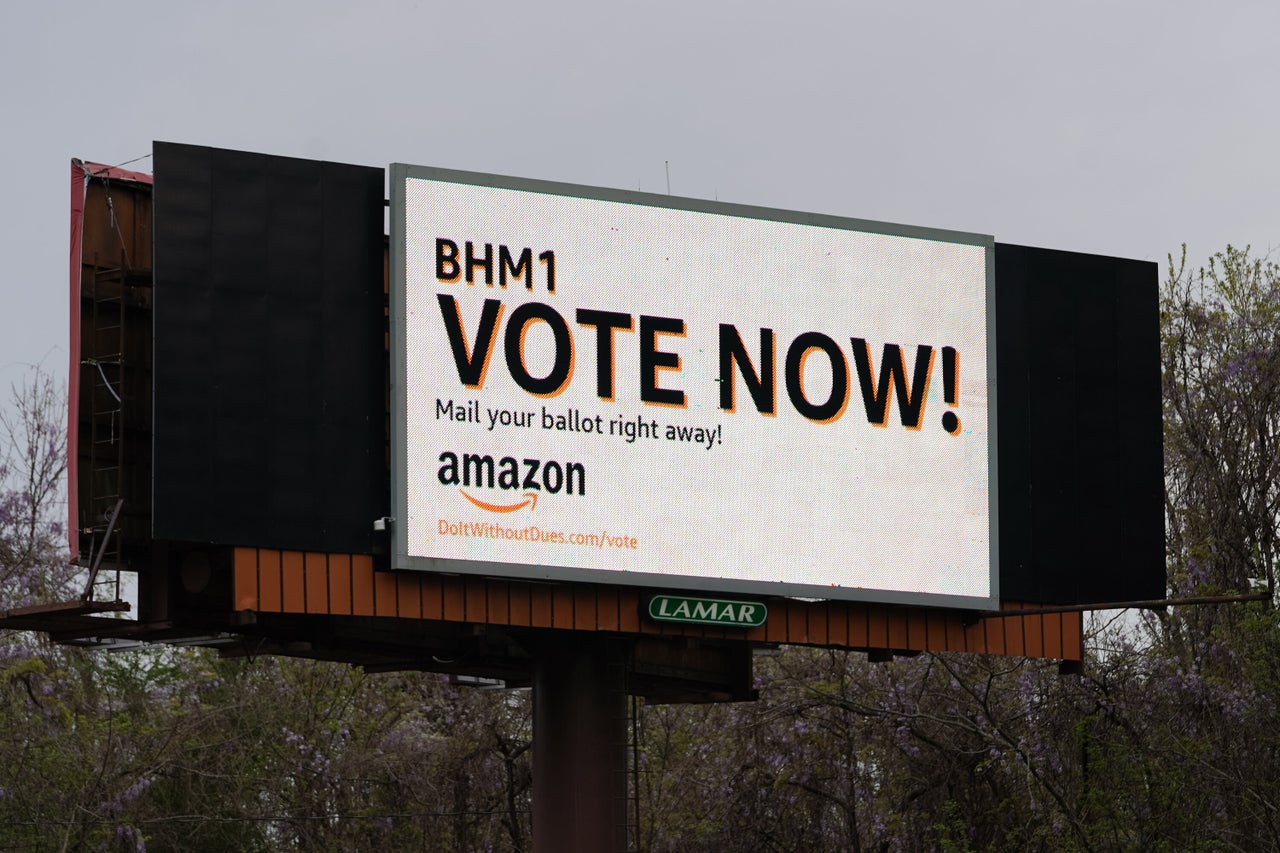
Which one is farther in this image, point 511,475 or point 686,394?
point 686,394

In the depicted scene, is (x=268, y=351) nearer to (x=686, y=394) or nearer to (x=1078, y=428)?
(x=686, y=394)

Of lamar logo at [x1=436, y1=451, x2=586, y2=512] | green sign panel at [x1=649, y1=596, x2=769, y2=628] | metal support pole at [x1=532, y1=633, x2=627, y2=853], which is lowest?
metal support pole at [x1=532, y1=633, x2=627, y2=853]

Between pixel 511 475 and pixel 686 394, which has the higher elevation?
pixel 686 394

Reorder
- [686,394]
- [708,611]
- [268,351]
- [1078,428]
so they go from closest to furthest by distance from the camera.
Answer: [268,351] → [708,611] → [686,394] → [1078,428]

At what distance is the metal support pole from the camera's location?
24.2m

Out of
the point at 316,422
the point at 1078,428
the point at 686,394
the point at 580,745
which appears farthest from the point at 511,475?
the point at 1078,428

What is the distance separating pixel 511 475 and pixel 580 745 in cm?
306

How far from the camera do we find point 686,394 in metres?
24.5

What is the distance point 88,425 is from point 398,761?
15.5m

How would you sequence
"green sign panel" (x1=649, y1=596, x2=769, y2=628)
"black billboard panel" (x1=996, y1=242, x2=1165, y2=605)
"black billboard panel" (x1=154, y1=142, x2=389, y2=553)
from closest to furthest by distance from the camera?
"black billboard panel" (x1=154, y1=142, x2=389, y2=553), "green sign panel" (x1=649, y1=596, x2=769, y2=628), "black billboard panel" (x1=996, y1=242, x2=1165, y2=605)

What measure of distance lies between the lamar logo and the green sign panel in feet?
4.87

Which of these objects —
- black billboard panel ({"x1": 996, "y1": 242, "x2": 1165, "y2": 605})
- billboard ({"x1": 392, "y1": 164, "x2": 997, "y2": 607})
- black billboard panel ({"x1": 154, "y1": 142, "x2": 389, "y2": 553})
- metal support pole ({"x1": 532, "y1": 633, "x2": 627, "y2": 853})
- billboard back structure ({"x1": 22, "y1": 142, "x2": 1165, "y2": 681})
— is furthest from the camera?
black billboard panel ({"x1": 996, "y1": 242, "x2": 1165, "y2": 605})

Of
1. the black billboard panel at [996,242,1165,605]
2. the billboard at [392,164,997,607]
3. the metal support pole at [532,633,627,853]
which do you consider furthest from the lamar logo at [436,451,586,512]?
the black billboard panel at [996,242,1165,605]

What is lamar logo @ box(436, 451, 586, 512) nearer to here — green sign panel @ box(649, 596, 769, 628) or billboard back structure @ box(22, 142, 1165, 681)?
billboard back structure @ box(22, 142, 1165, 681)
